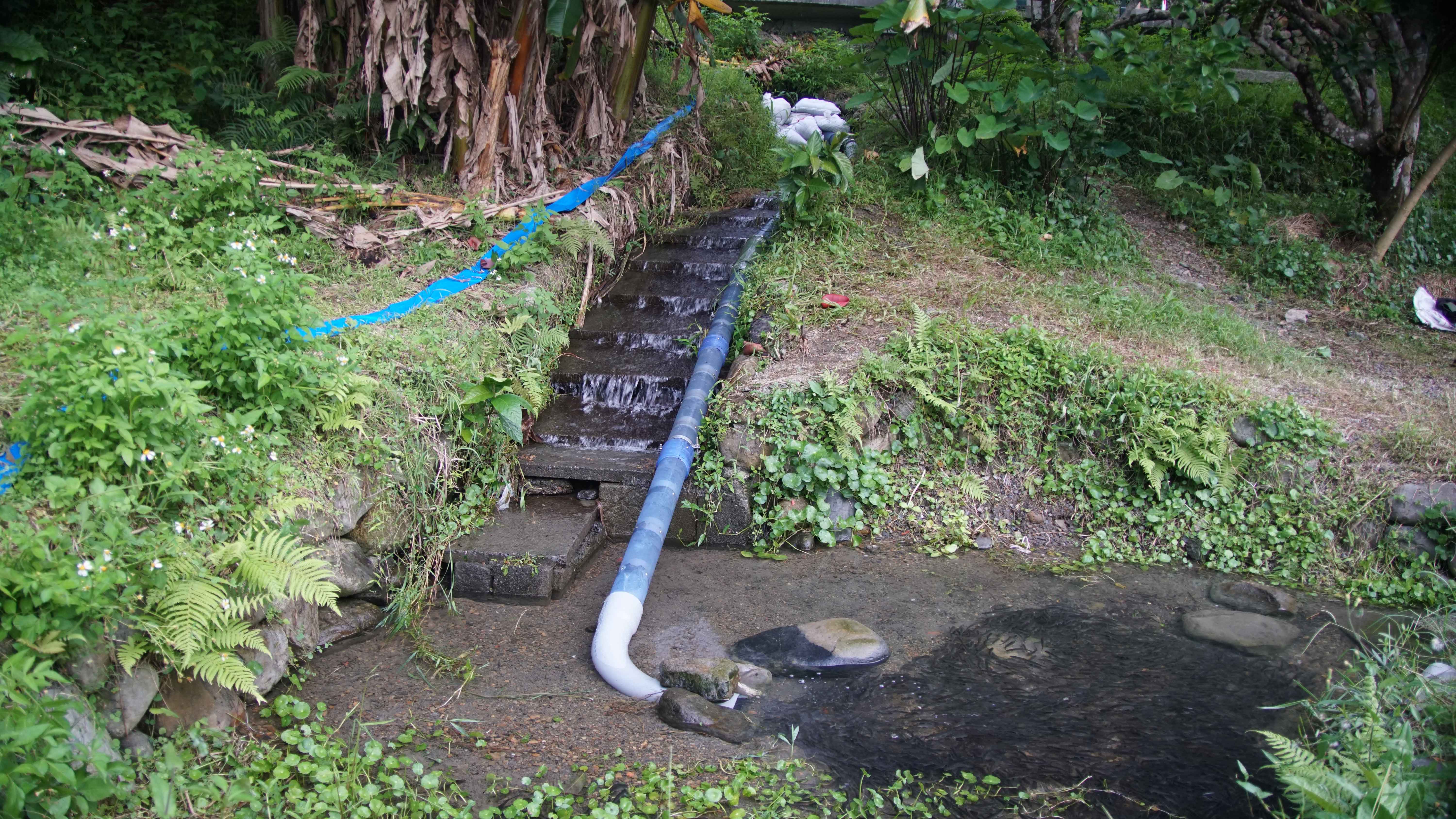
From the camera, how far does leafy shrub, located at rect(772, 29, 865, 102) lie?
968 cm

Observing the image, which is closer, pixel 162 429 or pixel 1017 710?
pixel 162 429

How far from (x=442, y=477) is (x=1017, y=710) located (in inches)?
105

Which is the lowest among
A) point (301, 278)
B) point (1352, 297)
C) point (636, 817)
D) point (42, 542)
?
point (636, 817)

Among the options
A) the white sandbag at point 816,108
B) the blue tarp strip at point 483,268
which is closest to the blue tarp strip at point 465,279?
the blue tarp strip at point 483,268

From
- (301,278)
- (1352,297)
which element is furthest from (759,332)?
(1352,297)

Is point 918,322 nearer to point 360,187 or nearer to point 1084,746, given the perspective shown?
point 1084,746

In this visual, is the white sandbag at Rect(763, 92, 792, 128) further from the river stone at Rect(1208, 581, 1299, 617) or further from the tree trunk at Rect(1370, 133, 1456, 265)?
the river stone at Rect(1208, 581, 1299, 617)

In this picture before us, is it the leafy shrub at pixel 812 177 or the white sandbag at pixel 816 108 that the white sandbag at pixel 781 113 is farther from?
the leafy shrub at pixel 812 177

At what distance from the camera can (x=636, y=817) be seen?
2.68m

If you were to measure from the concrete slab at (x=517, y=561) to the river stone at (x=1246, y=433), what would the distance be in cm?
331

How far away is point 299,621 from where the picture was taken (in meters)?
3.42

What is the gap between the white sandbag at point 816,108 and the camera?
28.8ft

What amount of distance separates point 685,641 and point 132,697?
190 centimetres

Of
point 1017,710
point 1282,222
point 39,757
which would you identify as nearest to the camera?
point 39,757
